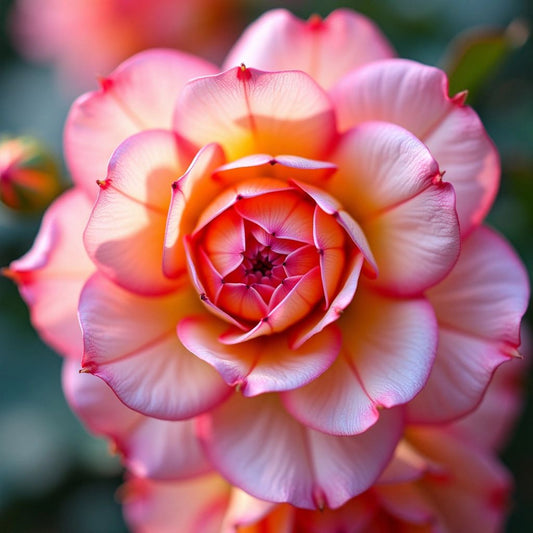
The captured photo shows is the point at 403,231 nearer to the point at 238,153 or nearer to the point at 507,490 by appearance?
the point at 238,153

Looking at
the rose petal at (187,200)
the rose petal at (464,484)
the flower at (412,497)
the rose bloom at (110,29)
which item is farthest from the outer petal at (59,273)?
the rose bloom at (110,29)

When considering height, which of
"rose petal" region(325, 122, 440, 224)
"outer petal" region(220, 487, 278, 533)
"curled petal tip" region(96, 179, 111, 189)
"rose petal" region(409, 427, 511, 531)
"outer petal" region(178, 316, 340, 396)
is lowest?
"rose petal" region(409, 427, 511, 531)

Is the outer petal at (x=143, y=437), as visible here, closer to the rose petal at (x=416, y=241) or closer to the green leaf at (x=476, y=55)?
the rose petal at (x=416, y=241)

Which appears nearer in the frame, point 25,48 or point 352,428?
point 352,428

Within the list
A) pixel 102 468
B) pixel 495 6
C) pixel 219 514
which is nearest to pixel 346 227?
pixel 219 514

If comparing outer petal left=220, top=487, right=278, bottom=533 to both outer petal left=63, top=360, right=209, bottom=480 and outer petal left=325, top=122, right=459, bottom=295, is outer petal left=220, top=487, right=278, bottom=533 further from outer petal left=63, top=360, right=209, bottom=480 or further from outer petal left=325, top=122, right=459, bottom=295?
outer petal left=325, top=122, right=459, bottom=295

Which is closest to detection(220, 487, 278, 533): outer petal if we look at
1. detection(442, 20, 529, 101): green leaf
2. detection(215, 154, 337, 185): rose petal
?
detection(215, 154, 337, 185): rose petal
